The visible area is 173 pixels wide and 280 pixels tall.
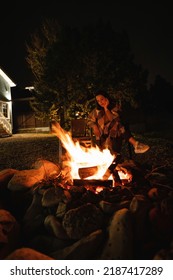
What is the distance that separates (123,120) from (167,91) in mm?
31851

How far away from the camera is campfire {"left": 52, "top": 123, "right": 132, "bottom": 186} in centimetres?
411

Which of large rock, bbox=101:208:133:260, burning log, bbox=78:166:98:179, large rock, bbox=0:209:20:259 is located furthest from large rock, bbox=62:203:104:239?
burning log, bbox=78:166:98:179

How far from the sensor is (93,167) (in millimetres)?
4238

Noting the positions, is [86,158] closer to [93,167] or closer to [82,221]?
[93,167]

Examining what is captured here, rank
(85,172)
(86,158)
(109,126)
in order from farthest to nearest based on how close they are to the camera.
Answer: (109,126), (86,158), (85,172)

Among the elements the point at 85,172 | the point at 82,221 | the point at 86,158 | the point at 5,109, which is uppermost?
the point at 5,109

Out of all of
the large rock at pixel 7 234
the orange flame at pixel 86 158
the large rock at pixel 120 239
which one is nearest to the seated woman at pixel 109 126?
the orange flame at pixel 86 158

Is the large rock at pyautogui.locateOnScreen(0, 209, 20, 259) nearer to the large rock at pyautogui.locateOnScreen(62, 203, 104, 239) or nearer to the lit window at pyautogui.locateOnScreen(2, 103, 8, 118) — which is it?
the large rock at pyautogui.locateOnScreen(62, 203, 104, 239)

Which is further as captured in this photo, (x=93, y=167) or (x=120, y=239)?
(x=93, y=167)

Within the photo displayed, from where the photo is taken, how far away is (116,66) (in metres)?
14.6

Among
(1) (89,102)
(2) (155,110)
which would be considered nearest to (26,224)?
(1) (89,102)

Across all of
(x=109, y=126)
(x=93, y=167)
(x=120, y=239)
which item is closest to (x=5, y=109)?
(x=109, y=126)
